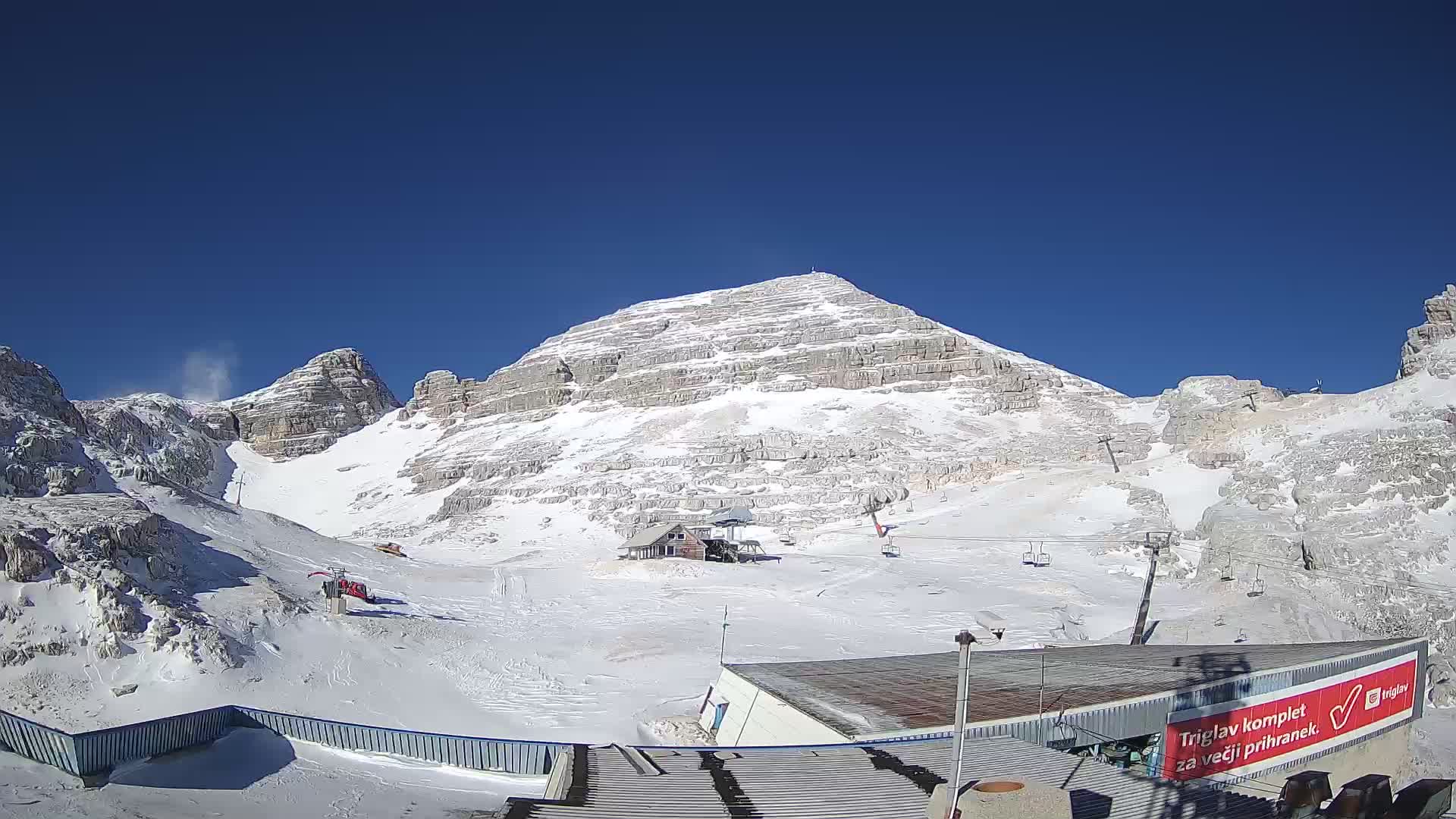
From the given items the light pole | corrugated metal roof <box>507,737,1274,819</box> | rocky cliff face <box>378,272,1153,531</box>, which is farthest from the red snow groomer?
rocky cliff face <box>378,272,1153,531</box>

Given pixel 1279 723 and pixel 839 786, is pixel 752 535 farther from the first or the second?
pixel 839 786

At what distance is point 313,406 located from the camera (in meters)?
146

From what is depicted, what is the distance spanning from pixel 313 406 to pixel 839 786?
153 m

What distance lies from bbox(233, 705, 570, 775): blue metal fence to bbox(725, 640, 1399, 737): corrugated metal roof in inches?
177

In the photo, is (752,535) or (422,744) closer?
(422,744)

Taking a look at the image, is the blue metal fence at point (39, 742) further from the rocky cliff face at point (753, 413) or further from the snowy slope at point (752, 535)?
the rocky cliff face at point (753, 413)

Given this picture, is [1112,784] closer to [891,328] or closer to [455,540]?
[455,540]

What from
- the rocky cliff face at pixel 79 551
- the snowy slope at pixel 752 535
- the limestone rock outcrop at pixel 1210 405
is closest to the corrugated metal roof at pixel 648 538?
the snowy slope at pixel 752 535

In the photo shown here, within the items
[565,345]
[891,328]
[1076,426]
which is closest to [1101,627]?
[1076,426]

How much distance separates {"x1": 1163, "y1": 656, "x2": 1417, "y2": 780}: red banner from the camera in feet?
50.1

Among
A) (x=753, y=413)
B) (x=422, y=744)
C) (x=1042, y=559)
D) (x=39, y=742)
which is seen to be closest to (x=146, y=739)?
(x=39, y=742)

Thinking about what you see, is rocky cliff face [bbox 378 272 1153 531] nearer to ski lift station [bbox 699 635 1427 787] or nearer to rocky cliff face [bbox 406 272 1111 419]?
rocky cliff face [bbox 406 272 1111 419]

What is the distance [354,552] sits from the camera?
38.7m

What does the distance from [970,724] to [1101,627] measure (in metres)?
23.1
